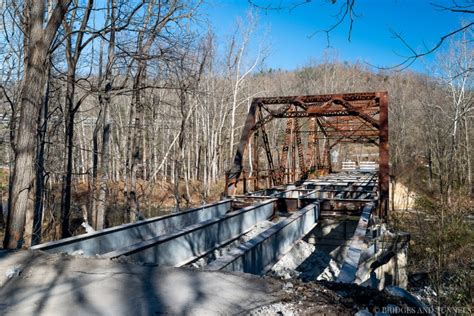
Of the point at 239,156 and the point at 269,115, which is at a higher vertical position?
the point at 269,115

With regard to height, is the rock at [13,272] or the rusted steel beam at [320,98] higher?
the rusted steel beam at [320,98]

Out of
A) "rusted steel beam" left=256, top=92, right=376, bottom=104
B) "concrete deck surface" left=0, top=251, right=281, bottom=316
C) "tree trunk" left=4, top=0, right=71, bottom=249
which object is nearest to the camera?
"concrete deck surface" left=0, top=251, right=281, bottom=316

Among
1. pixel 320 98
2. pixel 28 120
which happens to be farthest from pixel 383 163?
pixel 28 120

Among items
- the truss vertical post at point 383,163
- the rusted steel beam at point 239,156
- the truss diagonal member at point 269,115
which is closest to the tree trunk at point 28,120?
the rusted steel beam at point 239,156

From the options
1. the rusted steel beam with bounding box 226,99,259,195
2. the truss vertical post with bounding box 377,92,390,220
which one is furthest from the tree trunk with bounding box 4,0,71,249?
the truss vertical post with bounding box 377,92,390,220

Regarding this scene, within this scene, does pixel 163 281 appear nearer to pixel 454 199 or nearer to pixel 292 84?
pixel 454 199

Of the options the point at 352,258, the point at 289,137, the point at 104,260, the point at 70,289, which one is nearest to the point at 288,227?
the point at 352,258

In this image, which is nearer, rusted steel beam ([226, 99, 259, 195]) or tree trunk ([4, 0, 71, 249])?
tree trunk ([4, 0, 71, 249])

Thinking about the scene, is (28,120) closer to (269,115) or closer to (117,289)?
(117,289)

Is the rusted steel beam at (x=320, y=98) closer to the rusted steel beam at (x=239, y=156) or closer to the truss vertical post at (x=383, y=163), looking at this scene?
→ the rusted steel beam at (x=239, y=156)

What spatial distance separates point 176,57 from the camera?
9172 mm

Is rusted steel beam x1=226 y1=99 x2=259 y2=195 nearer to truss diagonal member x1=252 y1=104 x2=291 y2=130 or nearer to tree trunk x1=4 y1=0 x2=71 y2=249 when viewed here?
truss diagonal member x1=252 y1=104 x2=291 y2=130

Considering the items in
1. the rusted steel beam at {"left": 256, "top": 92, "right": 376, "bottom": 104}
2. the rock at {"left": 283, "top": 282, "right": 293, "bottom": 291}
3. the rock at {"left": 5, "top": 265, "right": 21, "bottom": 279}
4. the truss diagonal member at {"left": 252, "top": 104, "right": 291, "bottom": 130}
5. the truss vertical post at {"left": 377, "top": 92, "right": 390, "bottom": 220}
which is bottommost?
the rock at {"left": 283, "top": 282, "right": 293, "bottom": 291}

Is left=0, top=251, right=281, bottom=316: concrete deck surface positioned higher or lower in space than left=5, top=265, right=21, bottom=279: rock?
lower
